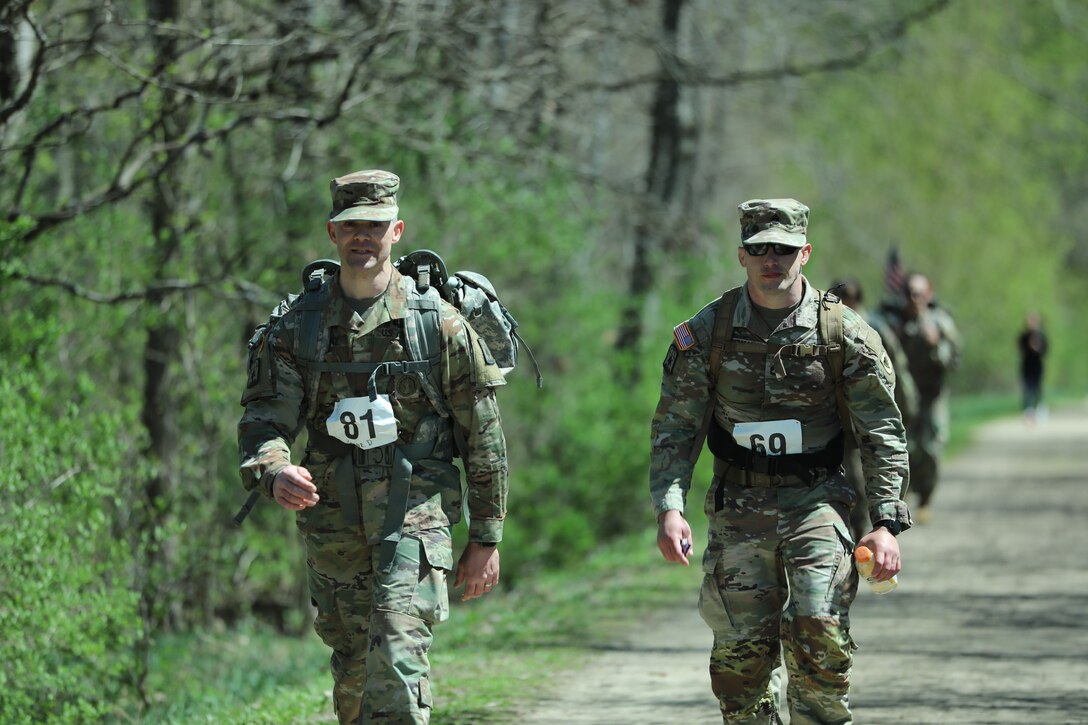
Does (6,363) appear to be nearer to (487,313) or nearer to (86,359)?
(86,359)

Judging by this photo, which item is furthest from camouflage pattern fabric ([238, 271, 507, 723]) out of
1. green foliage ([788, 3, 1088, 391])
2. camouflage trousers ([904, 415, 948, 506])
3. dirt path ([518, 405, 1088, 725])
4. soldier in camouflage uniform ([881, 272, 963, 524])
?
green foliage ([788, 3, 1088, 391])

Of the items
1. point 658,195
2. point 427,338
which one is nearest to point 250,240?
point 658,195

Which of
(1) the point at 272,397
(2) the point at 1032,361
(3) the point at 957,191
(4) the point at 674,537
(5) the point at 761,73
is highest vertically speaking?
(3) the point at 957,191

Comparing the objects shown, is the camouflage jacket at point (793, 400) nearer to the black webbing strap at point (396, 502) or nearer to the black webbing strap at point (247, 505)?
the black webbing strap at point (396, 502)

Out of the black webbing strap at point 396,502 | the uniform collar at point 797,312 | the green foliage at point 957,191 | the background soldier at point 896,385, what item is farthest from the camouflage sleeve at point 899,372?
the green foliage at point 957,191

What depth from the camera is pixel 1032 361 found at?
29562 mm

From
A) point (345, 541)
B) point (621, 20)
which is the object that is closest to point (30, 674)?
point (345, 541)

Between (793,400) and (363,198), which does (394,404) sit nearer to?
(363,198)

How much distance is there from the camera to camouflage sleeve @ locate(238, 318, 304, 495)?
5.19m

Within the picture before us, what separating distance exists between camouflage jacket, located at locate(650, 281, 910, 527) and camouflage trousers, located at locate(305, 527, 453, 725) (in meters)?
0.84

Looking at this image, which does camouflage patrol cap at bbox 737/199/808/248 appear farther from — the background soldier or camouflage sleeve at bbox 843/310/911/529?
the background soldier

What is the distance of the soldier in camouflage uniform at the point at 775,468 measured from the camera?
520 cm

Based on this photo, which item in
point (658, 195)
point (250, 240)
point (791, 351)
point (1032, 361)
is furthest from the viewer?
point (1032, 361)

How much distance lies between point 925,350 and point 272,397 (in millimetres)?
8352
